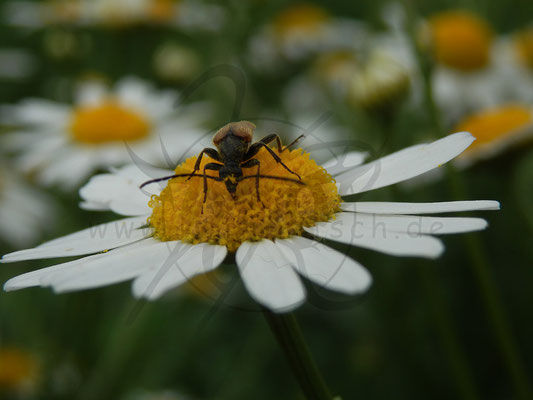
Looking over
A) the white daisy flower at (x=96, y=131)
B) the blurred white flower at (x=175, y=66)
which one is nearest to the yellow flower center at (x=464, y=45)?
the blurred white flower at (x=175, y=66)

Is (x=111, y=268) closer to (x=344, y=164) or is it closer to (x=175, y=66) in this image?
(x=344, y=164)

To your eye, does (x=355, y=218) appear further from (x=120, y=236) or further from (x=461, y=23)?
(x=461, y=23)

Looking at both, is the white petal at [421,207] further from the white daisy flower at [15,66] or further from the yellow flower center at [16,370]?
the white daisy flower at [15,66]

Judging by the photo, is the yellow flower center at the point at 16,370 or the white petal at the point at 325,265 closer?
the white petal at the point at 325,265

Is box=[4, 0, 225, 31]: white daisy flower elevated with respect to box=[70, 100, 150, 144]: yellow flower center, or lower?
elevated

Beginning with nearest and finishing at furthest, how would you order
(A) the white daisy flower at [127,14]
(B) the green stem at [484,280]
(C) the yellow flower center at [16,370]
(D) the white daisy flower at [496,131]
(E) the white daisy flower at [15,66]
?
(B) the green stem at [484,280] → (D) the white daisy flower at [496,131] → (C) the yellow flower center at [16,370] → (A) the white daisy flower at [127,14] → (E) the white daisy flower at [15,66]

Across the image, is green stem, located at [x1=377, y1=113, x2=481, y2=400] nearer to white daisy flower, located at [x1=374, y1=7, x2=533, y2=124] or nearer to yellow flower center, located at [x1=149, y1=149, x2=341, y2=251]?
yellow flower center, located at [x1=149, y1=149, x2=341, y2=251]

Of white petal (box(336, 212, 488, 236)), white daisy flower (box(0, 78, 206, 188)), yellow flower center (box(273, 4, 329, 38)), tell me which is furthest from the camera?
yellow flower center (box(273, 4, 329, 38))

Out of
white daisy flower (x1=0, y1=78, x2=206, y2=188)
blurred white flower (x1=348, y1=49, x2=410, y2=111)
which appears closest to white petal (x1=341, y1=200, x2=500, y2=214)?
blurred white flower (x1=348, y1=49, x2=410, y2=111)
